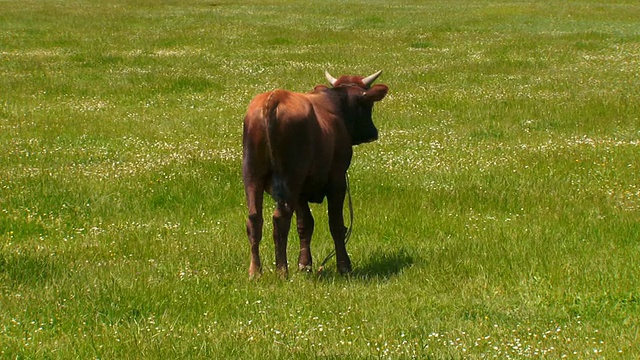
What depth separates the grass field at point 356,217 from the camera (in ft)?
24.4

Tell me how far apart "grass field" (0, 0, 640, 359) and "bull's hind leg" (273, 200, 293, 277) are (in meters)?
0.17

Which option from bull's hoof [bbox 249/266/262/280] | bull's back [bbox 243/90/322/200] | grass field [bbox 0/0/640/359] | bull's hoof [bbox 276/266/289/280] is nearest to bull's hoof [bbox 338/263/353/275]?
grass field [bbox 0/0/640/359]

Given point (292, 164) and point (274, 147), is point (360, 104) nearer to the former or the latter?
point (292, 164)

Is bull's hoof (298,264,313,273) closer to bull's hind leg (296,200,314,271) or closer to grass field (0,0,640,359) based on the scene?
bull's hind leg (296,200,314,271)

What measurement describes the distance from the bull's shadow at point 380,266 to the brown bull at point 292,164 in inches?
7.1

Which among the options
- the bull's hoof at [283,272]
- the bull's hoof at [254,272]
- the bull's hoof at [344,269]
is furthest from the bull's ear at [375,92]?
the bull's hoof at [254,272]

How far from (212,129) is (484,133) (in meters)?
4.99

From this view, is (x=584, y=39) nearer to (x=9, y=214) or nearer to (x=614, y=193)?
(x=614, y=193)

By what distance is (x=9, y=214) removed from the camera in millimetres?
11570

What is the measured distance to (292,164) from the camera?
8.88 m

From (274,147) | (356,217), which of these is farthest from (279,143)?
(356,217)

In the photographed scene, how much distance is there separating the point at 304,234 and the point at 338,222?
387mm

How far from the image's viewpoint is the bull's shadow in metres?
9.45

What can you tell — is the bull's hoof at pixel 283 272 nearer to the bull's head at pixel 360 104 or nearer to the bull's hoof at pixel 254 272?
the bull's hoof at pixel 254 272
